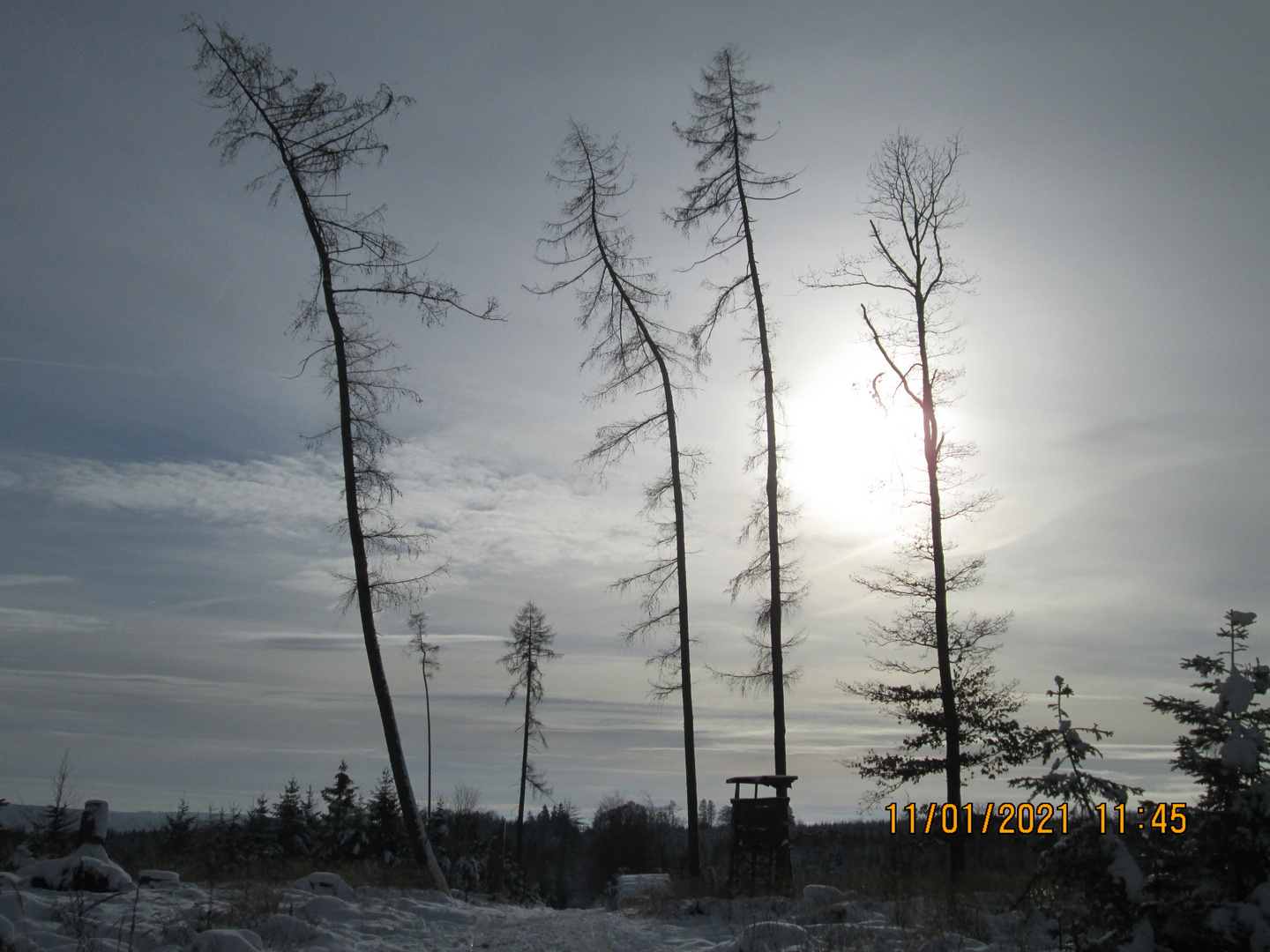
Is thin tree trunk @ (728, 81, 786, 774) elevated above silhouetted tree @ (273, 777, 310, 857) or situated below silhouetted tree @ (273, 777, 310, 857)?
above

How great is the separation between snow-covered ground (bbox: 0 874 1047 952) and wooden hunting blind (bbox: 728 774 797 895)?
7.36 ft

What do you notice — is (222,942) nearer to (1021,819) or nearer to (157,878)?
(157,878)

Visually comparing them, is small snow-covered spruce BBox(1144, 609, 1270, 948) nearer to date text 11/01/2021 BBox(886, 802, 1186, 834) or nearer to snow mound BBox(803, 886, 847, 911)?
date text 11/01/2021 BBox(886, 802, 1186, 834)

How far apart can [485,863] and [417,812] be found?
109 ft

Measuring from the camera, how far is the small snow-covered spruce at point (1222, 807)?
4.79 meters

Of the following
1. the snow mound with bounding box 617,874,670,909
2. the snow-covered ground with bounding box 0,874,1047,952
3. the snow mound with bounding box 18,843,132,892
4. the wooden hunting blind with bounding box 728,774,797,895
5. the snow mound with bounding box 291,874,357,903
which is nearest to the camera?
the snow-covered ground with bounding box 0,874,1047,952

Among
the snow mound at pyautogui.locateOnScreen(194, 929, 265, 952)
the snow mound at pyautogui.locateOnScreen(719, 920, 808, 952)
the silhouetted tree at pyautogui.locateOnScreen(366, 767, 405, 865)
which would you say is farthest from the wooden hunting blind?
the silhouetted tree at pyautogui.locateOnScreen(366, 767, 405, 865)

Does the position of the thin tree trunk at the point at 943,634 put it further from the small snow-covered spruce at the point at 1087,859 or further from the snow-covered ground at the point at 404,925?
the small snow-covered spruce at the point at 1087,859

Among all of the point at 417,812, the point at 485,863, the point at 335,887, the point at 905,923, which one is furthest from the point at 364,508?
the point at 485,863

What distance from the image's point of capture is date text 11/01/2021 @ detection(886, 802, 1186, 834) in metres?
5.57

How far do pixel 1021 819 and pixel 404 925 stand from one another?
7.88 metres

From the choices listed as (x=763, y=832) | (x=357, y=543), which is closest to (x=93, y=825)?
(x=357, y=543)

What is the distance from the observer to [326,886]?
10508mm

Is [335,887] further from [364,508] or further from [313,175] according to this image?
[313,175]
